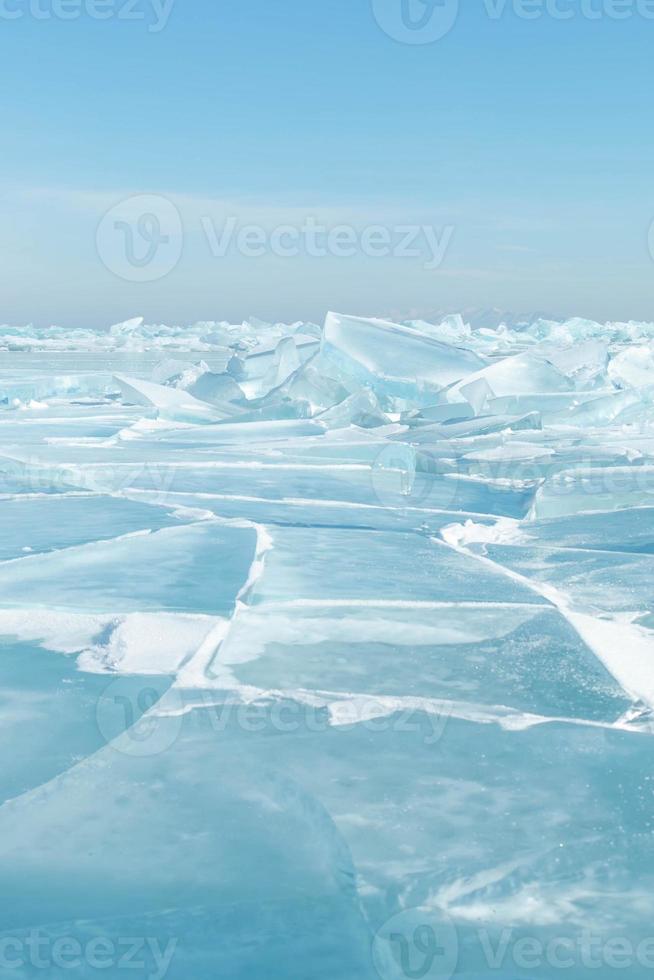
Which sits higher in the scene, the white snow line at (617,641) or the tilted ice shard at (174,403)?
the white snow line at (617,641)

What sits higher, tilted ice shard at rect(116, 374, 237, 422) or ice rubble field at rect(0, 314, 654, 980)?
ice rubble field at rect(0, 314, 654, 980)

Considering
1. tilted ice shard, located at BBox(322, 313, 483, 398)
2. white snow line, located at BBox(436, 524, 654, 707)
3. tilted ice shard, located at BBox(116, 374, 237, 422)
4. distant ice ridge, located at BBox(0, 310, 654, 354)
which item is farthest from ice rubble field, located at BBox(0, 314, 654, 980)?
distant ice ridge, located at BBox(0, 310, 654, 354)

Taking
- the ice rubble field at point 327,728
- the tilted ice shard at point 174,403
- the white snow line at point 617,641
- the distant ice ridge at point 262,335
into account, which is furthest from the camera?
the distant ice ridge at point 262,335

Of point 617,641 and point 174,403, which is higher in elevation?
point 617,641

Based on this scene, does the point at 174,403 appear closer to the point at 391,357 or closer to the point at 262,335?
the point at 391,357

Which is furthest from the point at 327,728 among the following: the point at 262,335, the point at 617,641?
the point at 262,335

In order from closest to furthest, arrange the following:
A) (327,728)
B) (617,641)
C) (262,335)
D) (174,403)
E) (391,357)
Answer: (327,728) → (617,641) → (174,403) → (391,357) → (262,335)

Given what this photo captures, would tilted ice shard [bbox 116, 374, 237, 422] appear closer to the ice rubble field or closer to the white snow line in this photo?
the ice rubble field

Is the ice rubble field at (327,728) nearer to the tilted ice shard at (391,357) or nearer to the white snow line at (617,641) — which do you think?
the white snow line at (617,641)

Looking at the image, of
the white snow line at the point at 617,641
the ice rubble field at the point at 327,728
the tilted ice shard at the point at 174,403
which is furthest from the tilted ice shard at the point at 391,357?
the white snow line at the point at 617,641

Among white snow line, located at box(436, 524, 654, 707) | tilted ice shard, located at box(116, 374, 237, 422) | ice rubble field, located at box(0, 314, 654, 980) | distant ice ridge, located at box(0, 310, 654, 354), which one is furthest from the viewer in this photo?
distant ice ridge, located at box(0, 310, 654, 354)
